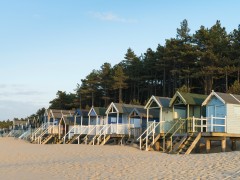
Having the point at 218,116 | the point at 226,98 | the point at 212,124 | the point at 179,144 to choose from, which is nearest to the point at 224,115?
the point at 218,116

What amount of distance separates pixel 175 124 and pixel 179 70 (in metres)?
30.5

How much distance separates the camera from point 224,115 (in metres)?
26.0

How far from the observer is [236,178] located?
13461 millimetres

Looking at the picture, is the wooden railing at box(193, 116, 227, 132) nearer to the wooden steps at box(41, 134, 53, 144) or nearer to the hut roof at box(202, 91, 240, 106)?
the hut roof at box(202, 91, 240, 106)

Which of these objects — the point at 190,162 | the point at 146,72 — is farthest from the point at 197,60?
the point at 190,162

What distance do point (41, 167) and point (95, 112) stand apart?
75.3 feet

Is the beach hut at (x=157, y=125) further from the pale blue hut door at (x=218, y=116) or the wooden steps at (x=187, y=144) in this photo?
the pale blue hut door at (x=218, y=116)

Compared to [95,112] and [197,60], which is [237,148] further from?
[197,60]

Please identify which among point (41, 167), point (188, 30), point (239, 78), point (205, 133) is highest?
point (188, 30)

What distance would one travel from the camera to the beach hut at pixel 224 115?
25639 mm

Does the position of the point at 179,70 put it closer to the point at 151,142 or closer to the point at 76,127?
the point at 76,127

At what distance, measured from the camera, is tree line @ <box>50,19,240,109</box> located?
51166 millimetres

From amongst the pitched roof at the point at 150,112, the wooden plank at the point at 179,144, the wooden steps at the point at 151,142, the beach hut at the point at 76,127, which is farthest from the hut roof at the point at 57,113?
the wooden plank at the point at 179,144

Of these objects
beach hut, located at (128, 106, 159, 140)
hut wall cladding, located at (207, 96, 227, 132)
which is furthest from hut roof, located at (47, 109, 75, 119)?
→ hut wall cladding, located at (207, 96, 227, 132)
